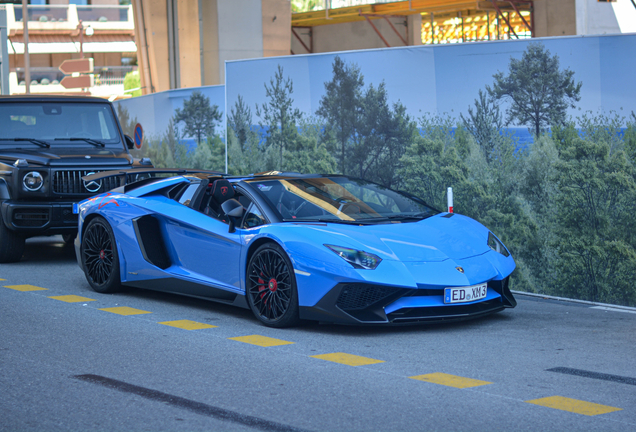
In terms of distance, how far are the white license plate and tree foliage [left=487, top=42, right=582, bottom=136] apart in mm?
3218

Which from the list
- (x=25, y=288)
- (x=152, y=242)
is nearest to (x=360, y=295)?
(x=152, y=242)

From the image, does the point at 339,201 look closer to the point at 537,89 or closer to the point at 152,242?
the point at 152,242

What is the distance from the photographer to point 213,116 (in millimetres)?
15047

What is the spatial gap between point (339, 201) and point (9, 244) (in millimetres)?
5452

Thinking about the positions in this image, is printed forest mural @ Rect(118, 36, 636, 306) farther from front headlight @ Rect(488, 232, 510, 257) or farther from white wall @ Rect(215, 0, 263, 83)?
white wall @ Rect(215, 0, 263, 83)

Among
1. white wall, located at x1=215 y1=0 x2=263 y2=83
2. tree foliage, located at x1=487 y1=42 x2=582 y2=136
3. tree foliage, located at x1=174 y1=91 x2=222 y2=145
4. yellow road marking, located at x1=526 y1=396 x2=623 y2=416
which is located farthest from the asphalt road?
white wall, located at x1=215 y1=0 x2=263 y2=83

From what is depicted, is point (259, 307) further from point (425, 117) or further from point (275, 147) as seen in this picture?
point (275, 147)

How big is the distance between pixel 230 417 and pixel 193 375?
95cm

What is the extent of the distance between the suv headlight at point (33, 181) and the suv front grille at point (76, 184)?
0.19m

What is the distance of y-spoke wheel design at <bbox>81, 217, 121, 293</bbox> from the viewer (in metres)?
8.26

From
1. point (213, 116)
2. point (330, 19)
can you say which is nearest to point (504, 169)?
point (213, 116)

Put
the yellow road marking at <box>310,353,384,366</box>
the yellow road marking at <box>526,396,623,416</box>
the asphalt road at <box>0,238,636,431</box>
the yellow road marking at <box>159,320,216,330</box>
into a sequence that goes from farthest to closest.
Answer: the yellow road marking at <box>159,320,216,330</box>, the yellow road marking at <box>310,353,384,366</box>, the yellow road marking at <box>526,396,623,416</box>, the asphalt road at <box>0,238,636,431</box>

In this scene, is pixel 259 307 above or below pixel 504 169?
below

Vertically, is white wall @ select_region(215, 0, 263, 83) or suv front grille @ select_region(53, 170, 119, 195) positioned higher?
white wall @ select_region(215, 0, 263, 83)
